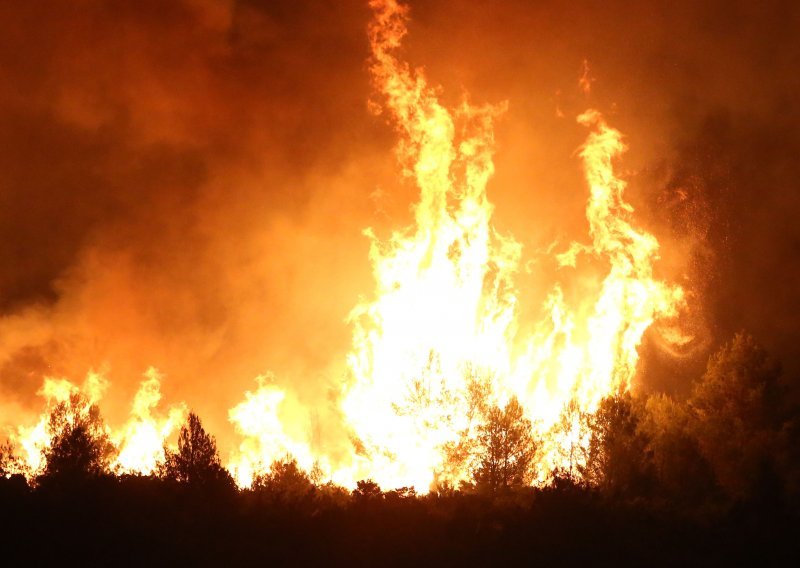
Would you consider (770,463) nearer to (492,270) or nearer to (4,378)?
(492,270)

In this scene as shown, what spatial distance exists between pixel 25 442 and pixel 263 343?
13.8 metres

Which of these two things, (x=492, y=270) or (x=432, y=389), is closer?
(x=432, y=389)

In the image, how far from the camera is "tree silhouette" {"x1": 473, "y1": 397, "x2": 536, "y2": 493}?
2403 cm

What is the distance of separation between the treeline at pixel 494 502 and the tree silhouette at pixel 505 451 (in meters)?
0.05

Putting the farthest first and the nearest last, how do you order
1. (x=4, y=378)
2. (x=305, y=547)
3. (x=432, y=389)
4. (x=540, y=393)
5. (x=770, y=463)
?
(x=4, y=378), (x=540, y=393), (x=432, y=389), (x=770, y=463), (x=305, y=547)

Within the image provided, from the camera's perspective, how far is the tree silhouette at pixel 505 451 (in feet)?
78.8

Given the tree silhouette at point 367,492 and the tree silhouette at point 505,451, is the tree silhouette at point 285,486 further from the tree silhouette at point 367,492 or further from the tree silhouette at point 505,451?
the tree silhouette at point 505,451

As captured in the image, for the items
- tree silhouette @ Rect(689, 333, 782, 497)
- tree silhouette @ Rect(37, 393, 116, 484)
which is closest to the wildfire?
tree silhouette @ Rect(689, 333, 782, 497)

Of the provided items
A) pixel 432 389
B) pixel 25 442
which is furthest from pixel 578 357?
pixel 25 442

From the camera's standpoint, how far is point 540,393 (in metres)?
32.4

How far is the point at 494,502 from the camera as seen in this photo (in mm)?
19344

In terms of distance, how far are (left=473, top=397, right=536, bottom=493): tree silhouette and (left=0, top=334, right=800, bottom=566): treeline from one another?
Answer: 1.9 inches

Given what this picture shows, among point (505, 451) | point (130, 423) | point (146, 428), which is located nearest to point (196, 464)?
point (505, 451)

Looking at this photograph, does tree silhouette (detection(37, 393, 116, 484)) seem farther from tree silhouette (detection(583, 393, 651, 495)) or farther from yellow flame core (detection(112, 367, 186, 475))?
tree silhouette (detection(583, 393, 651, 495))
